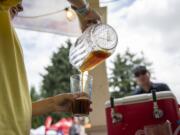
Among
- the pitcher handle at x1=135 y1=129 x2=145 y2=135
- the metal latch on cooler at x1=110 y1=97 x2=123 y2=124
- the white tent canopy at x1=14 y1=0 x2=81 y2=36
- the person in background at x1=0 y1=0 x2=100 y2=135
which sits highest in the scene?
the white tent canopy at x1=14 y1=0 x2=81 y2=36

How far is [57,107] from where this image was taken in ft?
3.35

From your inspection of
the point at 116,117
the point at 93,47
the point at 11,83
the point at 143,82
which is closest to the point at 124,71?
the point at 143,82

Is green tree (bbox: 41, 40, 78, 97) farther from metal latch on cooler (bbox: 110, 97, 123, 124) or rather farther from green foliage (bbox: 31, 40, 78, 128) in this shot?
metal latch on cooler (bbox: 110, 97, 123, 124)

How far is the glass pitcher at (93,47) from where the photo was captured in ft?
3.66

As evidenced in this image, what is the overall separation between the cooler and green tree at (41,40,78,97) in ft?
63.7

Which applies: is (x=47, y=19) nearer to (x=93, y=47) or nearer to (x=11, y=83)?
(x=93, y=47)

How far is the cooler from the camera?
116 cm

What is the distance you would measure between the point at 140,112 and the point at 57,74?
20.2m

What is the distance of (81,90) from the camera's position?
1.04 m

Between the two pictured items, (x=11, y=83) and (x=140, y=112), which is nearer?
(x=11, y=83)

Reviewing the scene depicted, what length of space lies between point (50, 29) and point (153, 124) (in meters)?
1.81

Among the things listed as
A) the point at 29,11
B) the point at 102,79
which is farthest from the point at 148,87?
the point at 29,11

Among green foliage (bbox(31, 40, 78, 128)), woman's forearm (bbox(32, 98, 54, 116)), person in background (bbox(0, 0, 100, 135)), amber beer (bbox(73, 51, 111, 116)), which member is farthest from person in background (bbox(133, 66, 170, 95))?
green foliage (bbox(31, 40, 78, 128))

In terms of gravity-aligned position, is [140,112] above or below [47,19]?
below
